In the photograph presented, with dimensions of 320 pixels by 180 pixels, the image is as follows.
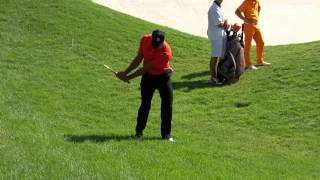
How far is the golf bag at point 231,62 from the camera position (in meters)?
14.6

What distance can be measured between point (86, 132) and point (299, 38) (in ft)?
41.8

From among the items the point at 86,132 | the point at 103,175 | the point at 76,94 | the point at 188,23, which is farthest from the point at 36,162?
the point at 188,23

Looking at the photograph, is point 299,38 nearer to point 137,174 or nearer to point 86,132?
point 86,132

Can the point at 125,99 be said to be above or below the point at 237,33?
below

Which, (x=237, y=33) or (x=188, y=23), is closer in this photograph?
(x=237, y=33)

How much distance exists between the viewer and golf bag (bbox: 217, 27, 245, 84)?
14.6 m

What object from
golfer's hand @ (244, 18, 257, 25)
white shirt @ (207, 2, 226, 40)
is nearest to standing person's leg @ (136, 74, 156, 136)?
white shirt @ (207, 2, 226, 40)

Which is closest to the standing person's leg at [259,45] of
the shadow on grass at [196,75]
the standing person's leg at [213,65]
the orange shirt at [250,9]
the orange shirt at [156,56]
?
the orange shirt at [250,9]

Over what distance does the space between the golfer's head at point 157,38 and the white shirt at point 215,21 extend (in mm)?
4837

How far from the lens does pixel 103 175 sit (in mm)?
8062

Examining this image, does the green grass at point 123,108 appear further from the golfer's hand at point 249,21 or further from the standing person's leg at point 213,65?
the golfer's hand at point 249,21

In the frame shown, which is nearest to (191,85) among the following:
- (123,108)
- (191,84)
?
(191,84)

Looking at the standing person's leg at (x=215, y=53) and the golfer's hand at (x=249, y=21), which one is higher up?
the golfer's hand at (x=249, y=21)

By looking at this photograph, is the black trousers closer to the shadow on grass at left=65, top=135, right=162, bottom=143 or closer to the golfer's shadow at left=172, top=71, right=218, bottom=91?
the shadow on grass at left=65, top=135, right=162, bottom=143
